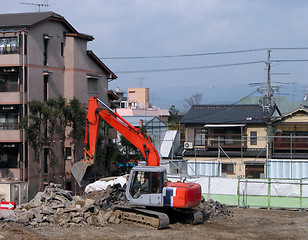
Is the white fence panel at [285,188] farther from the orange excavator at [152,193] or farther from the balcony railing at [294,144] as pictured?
the balcony railing at [294,144]

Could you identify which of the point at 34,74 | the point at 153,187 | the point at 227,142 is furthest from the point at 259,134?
the point at 153,187

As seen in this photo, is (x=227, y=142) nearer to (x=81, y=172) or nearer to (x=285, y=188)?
(x=285, y=188)

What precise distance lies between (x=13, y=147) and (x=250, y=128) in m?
18.8

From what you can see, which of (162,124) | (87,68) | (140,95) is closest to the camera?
(87,68)

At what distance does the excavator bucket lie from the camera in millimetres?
20152

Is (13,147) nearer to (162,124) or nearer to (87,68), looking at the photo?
(87,68)

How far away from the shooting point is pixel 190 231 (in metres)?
19.2

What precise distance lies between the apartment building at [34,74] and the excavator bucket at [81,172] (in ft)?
37.5

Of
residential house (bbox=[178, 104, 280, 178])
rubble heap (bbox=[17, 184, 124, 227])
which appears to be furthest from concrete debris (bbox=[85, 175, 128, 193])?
residential house (bbox=[178, 104, 280, 178])

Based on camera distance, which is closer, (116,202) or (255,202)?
(116,202)

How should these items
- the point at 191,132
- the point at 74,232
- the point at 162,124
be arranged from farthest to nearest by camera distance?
the point at 162,124 → the point at 191,132 → the point at 74,232

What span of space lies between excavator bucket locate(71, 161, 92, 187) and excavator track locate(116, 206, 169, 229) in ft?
6.61

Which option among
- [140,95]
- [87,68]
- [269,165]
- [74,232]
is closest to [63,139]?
[87,68]

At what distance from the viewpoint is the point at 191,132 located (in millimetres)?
41719
